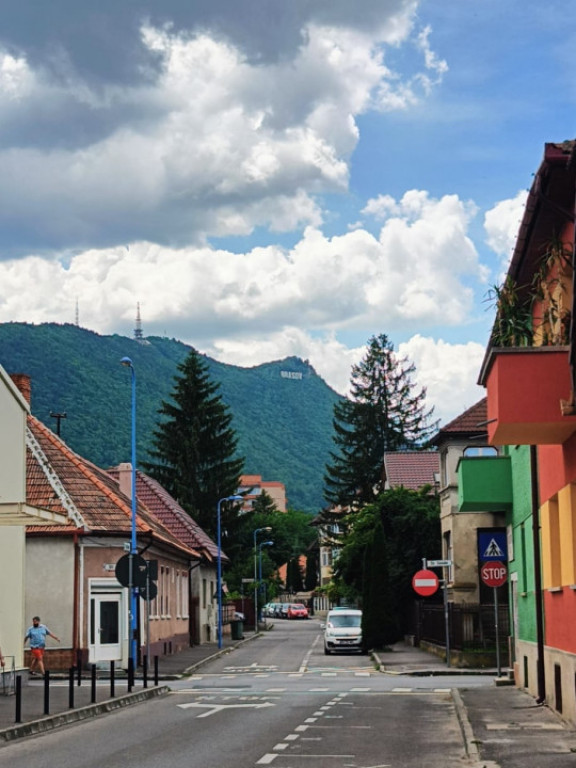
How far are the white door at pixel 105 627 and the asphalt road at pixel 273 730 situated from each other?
5.96 metres

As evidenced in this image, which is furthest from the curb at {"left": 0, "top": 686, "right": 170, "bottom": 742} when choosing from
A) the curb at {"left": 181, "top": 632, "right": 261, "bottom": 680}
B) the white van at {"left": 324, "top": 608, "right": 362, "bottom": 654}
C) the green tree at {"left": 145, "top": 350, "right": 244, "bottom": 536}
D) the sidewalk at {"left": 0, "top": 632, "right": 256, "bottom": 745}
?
the green tree at {"left": 145, "top": 350, "right": 244, "bottom": 536}

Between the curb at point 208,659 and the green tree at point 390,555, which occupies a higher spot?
the green tree at point 390,555

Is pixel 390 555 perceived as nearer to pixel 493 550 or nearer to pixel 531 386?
pixel 493 550

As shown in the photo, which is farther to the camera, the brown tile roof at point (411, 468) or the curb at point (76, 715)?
the brown tile roof at point (411, 468)

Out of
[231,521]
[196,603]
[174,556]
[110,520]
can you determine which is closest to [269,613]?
[231,521]

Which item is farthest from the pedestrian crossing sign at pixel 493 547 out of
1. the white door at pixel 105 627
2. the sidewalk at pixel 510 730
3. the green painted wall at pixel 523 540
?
the white door at pixel 105 627

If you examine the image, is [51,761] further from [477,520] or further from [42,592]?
[477,520]

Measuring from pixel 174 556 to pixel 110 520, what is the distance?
1141 centimetres

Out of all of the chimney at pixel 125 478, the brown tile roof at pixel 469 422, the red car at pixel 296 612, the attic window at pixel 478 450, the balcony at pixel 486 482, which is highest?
the brown tile roof at pixel 469 422

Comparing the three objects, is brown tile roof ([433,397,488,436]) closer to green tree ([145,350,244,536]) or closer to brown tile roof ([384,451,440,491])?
brown tile roof ([384,451,440,491])

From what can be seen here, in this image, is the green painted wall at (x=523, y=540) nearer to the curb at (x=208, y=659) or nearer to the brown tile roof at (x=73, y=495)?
the curb at (x=208, y=659)

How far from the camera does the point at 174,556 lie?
1980 inches

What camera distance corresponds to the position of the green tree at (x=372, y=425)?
3423 inches

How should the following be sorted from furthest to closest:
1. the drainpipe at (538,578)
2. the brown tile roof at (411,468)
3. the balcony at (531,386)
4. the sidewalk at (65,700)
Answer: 1. the brown tile roof at (411,468)
2. the drainpipe at (538,578)
3. the sidewalk at (65,700)
4. the balcony at (531,386)
